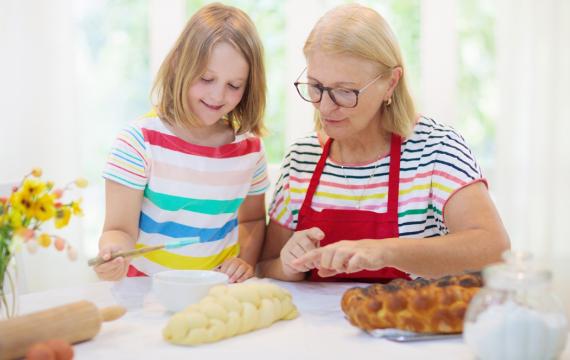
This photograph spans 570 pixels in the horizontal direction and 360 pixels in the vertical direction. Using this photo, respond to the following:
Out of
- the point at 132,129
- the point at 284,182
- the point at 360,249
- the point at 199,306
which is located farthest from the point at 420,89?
the point at 199,306

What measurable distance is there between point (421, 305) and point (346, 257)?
27 centimetres

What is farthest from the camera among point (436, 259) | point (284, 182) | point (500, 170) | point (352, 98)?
point (500, 170)

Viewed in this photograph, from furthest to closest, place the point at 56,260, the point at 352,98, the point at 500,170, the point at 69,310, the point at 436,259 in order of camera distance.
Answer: the point at 56,260, the point at 500,170, the point at 352,98, the point at 436,259, the point at 69,310

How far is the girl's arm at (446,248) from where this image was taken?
4.99ft

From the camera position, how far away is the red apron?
74.4 inches

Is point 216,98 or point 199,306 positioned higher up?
point 216,98

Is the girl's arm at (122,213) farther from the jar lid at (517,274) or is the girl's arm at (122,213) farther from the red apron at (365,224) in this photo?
the jar lid at (517,274)

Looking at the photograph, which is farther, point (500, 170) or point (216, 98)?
point (500, 170)

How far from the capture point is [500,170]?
3443 mm

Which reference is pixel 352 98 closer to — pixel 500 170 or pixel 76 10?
pixel 500 170

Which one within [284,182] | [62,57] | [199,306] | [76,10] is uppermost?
[76,10]

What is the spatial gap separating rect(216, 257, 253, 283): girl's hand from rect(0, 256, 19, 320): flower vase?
56 centimetres

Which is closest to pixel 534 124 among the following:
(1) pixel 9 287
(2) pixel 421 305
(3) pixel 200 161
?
(3) pixel 200 161

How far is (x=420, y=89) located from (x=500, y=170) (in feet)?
1.65
